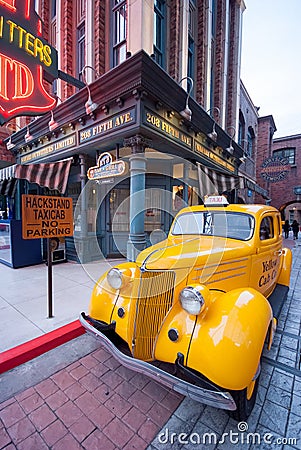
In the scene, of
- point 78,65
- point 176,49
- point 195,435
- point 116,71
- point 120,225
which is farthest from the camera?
point 120,225

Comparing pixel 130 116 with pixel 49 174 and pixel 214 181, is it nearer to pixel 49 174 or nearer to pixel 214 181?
pixel 49 174

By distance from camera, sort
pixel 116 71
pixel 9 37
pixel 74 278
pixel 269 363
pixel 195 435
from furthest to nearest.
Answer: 1. pixel 74 278
2. pixel 116 71
3. pixel 9 37
4. pixel 269 363
5. pixel 195 435

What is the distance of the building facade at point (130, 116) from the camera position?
15.6ft

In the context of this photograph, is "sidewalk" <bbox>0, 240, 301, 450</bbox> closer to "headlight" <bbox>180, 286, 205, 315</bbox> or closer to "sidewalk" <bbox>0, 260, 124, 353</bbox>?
"sidewalk" <bbox>0, 260, 124, 353</bbox>

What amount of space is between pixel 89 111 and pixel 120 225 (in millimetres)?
3514

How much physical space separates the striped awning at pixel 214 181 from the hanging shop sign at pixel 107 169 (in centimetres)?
310

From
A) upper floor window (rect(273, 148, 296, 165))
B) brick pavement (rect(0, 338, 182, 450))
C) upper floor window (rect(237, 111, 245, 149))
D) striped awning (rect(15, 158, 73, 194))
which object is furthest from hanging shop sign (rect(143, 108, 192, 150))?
upper floor window (rect(273, 148, 296, 165))

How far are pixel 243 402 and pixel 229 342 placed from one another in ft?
1.70

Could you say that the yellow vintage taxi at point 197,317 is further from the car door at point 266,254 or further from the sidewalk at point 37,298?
the sidewalk at point 37,298

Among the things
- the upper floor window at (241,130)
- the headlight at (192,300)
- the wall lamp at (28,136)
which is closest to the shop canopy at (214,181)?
the upper floor window at (241,130)

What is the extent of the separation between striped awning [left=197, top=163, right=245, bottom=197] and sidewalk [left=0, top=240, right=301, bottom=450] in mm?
5756

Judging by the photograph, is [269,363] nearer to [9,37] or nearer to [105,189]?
[105,189]

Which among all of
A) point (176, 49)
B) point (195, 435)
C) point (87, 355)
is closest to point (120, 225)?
→ point (87, 355)

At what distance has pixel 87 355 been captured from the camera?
246cm
